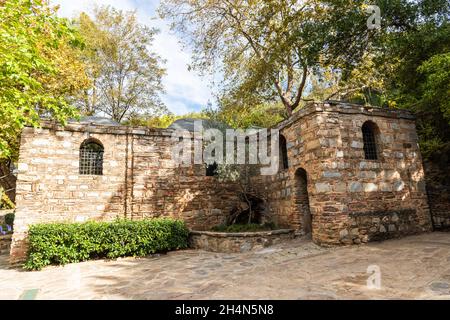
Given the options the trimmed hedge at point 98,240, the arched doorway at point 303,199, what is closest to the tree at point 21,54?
the trimmed hedge at point 98,240

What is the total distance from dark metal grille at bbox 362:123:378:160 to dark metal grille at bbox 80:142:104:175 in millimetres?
8587

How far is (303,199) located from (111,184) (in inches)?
252

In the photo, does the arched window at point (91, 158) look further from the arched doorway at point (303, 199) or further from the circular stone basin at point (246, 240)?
the arched doorway at point (303, 199)

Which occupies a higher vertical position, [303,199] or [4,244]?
[303,199]

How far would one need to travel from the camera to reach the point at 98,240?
773 centimetres

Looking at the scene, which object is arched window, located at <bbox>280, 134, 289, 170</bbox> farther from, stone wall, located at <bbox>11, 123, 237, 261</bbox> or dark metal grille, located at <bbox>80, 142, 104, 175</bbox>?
dark metal grille, located at <bbox>80, 142, 104, 175</bbox>

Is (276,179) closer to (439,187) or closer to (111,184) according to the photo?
(439,187)

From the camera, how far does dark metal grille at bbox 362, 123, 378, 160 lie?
25.9 ft

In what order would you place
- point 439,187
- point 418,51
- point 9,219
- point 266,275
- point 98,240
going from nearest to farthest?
point 266,275, point 98,240, point 418,51, point 439,187, point 9,219

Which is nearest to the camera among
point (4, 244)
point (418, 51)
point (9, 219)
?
point (418, 51)

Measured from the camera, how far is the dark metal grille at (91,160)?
9.30 meters

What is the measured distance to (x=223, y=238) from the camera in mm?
7980

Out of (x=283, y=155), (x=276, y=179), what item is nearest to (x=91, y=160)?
(x=276, y=179)
